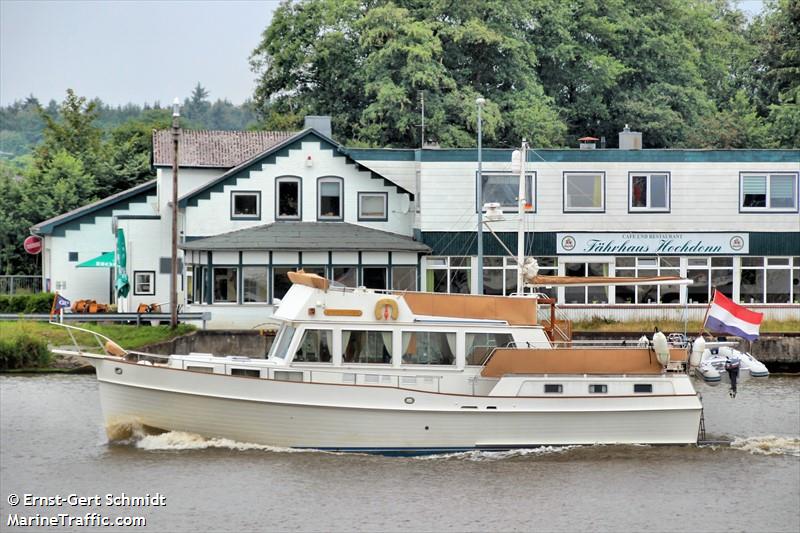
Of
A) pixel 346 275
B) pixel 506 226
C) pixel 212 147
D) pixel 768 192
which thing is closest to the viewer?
pixel 346 275

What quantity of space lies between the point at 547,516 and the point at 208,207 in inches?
1061

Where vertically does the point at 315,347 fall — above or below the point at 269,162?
below

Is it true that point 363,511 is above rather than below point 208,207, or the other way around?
below

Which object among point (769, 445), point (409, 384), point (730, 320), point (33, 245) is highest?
point (33, 245)

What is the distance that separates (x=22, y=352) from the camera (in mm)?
43688

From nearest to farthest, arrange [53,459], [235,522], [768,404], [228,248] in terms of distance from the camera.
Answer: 1. [235,522]
2. [53,459]
3. [768,404]
4. [228,248]

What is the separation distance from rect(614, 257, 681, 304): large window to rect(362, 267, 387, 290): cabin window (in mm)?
8077

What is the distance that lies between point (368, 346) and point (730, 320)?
8385 mm

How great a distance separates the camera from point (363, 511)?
2814cm

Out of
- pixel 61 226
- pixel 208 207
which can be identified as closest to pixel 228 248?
pixel 208 207

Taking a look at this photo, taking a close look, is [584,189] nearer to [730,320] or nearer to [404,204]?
[404,204]

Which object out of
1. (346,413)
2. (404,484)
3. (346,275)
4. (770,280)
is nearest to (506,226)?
(346,275)

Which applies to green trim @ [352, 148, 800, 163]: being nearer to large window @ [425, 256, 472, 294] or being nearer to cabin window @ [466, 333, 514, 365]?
large window @ [425, 256, 472, 294]

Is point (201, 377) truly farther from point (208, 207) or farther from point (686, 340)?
point (208, 207)
